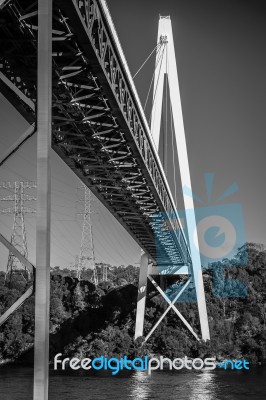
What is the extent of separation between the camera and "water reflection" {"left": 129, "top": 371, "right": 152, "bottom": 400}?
2267 centimetres

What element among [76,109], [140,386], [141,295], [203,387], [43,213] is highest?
[76,109]

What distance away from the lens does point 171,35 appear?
3064 cm

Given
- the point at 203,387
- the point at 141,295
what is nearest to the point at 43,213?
the point at 203,387

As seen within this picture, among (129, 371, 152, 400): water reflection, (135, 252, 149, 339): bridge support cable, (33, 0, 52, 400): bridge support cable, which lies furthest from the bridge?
(135, 252, 149, 339): bridge support cable

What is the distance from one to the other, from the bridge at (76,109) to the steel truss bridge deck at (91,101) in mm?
18

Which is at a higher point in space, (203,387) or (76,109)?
(76,109)

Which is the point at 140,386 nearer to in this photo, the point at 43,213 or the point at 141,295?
the point at 141,295

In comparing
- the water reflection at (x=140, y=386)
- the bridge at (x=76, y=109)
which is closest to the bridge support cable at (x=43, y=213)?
the bridge at (x=76, y=109)

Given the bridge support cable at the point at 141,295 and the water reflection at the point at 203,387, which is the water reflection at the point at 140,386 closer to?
the water reflection at the point at 203,387

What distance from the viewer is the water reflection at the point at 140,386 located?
74.4 ft

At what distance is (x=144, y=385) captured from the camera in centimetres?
2566

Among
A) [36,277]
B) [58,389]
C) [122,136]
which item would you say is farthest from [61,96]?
[58,389]

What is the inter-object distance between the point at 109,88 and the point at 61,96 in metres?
1.29

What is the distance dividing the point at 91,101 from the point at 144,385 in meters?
14.4
